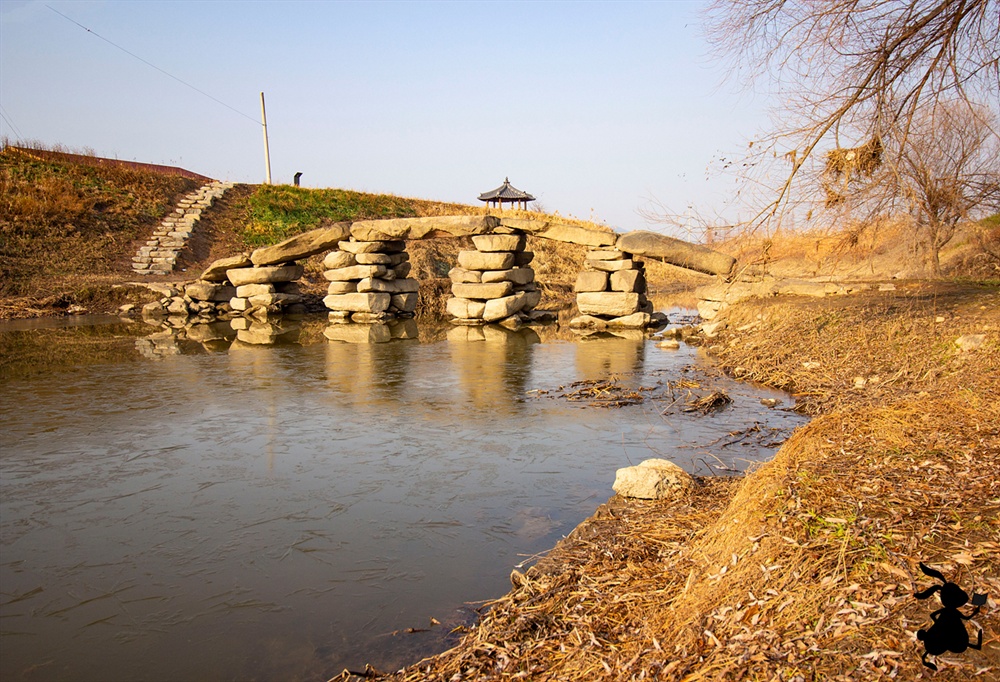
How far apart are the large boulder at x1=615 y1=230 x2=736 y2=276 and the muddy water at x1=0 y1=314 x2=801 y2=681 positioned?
4.21 meters

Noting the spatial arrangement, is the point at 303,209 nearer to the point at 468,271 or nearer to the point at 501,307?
the point at 468,271

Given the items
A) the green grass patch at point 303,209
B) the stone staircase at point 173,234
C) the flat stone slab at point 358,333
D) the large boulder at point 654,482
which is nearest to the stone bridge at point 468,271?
the flat stone slab at point 358,333

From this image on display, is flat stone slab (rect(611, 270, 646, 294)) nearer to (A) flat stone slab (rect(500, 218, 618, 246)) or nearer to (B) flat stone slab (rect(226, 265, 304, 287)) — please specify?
(A) flat stone slab (rect(500, 218, 618, 246))

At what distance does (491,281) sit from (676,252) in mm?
4172

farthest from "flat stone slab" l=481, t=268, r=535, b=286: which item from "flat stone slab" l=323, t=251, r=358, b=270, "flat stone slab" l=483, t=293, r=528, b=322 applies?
"flat stone slab" l=323, t=251, r=358, b=270

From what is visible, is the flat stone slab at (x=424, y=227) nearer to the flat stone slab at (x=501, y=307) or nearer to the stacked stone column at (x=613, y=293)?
the flat stone slab at (x=501, y=307)

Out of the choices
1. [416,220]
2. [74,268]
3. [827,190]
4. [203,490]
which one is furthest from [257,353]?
[74,268]

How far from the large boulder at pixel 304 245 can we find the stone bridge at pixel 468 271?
2 cm

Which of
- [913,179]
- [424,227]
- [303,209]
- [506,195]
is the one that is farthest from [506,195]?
[913,179]

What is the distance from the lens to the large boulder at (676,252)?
44.4ft

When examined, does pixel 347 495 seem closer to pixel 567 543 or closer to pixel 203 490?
pixel 203 490

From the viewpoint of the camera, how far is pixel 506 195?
31.8 meters

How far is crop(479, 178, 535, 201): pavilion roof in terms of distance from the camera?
3155 cm

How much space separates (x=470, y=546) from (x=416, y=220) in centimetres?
1223
